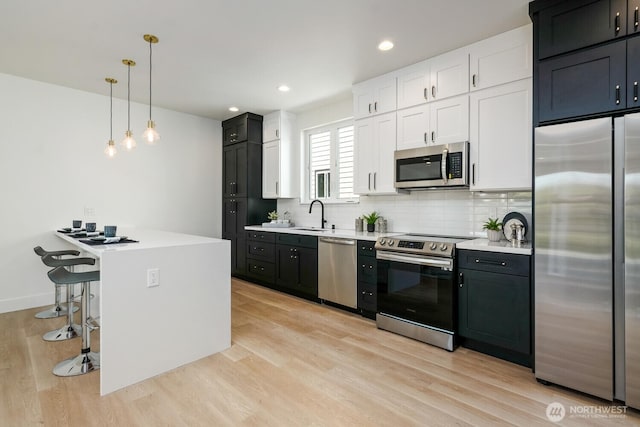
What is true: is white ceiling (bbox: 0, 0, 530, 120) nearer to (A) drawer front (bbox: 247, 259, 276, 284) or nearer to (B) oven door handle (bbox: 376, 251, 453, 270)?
(B) oven door handle (bbox: 376, 251, 453, 270)

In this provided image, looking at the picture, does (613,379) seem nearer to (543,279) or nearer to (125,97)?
(543,279)

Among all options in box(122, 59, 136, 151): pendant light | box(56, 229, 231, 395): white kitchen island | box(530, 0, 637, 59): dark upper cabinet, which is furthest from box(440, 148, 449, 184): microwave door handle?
box(122, 59, 136, 151): pendant light

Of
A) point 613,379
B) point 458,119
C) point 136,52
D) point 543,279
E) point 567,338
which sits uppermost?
point 136,52

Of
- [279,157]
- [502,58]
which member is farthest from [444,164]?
[279,157]

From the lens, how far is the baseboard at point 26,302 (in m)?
3.78

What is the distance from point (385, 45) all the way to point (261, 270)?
337cm

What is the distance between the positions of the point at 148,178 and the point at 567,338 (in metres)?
5.18

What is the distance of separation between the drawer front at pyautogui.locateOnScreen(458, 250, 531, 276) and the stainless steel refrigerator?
0.16 meters

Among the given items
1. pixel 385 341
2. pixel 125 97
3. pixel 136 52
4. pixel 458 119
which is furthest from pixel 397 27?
pixel 125 97

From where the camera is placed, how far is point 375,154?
377cm

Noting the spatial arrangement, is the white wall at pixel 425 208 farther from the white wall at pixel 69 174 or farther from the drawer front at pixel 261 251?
the white wall at pixel 69 174

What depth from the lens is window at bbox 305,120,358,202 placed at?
459cm

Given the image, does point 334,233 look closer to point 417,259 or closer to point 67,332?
point 417,259

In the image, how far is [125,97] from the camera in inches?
178
